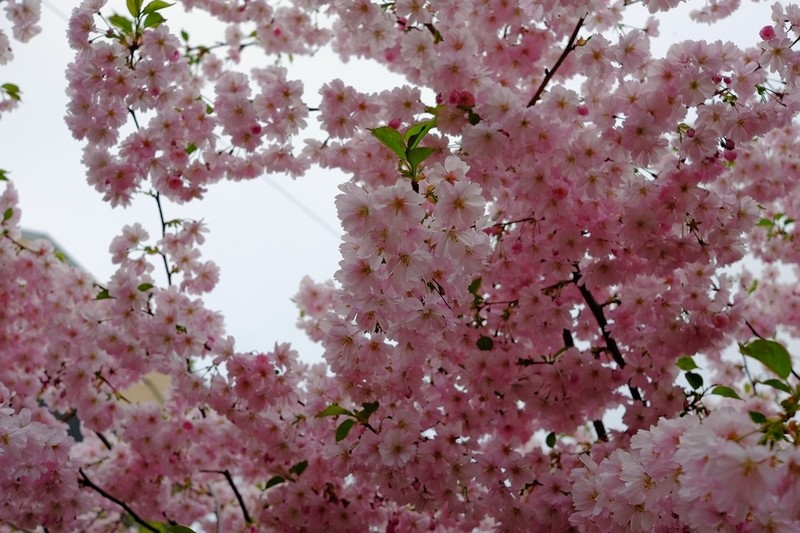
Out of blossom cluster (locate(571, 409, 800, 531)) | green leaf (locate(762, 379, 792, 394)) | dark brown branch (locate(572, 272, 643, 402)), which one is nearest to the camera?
blossom cluster (locate(571, 409, 800, 531))

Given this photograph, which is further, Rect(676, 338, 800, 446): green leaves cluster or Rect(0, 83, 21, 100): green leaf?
Rect(0, 83, 21, 100): green leaf

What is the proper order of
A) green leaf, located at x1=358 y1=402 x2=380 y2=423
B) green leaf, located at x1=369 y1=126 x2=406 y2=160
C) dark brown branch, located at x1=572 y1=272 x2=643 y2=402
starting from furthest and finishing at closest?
1. dark brown branch, located at x1=572 y1=272 x2=643 y2=402
2. green leaf, located at x1=358 y1=402 x2=380 y2=423
3. green leaf, located at x1=369 y1=126 x2=406 y2=160

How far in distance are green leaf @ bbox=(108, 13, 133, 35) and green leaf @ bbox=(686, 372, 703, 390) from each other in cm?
253

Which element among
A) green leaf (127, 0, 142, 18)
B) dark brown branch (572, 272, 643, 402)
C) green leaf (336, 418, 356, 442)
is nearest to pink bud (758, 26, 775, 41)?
dark brown branch (572, 272, 643, 402)

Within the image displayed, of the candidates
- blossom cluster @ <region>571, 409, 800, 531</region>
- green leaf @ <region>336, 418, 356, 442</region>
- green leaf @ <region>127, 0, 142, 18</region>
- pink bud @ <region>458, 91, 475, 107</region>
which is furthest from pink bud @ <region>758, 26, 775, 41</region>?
green leaf @ <region>127, 0, 142, 18</region>

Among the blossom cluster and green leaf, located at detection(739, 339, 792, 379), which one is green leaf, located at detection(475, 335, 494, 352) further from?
green leaf, located at detection(739, 339, 792, 379)

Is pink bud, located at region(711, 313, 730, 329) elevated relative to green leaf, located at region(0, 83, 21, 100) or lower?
lower

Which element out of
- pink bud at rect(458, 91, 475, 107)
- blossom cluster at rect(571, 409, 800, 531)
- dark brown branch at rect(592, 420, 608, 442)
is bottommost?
blossom cluster at rect(571, 409, 800, 531)

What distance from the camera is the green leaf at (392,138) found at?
162 cm

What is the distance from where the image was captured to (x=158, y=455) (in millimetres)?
3535

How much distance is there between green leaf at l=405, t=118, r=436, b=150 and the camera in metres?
1.66

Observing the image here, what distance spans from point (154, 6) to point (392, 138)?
1.45 meters

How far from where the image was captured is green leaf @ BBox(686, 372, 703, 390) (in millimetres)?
2348

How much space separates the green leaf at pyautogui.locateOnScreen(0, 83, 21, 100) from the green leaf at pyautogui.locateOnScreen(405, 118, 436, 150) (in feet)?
8.80
